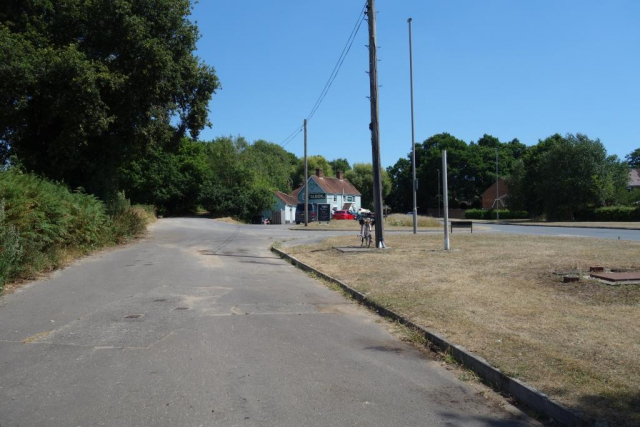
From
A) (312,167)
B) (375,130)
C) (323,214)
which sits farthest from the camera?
(312,167)

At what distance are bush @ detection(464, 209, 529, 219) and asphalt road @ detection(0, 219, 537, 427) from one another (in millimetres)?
58038

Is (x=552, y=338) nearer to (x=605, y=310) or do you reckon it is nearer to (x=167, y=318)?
(x=605, y=310)

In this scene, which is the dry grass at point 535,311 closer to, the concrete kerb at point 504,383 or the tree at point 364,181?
the concrete kerb at point 504,383

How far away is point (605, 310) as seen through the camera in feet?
25.4

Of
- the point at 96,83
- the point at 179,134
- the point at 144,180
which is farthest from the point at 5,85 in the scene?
the point at 144,180

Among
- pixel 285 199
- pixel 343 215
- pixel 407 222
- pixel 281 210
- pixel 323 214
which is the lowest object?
pixel 407 222

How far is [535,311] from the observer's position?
7.90 m

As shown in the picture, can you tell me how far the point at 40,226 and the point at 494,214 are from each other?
63570mm

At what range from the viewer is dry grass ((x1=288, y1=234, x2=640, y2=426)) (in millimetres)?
4949

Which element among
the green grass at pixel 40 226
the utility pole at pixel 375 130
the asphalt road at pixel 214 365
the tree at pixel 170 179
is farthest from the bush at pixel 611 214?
the asphalt road at pixel 214 365

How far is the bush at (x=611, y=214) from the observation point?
4649 centimetres

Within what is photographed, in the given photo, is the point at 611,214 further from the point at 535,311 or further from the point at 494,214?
the point at 535,311

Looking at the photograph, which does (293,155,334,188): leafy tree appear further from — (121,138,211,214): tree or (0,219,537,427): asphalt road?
(0,219,537,427): asphalt road

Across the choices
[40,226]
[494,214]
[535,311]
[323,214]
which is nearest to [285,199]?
[323,214]
